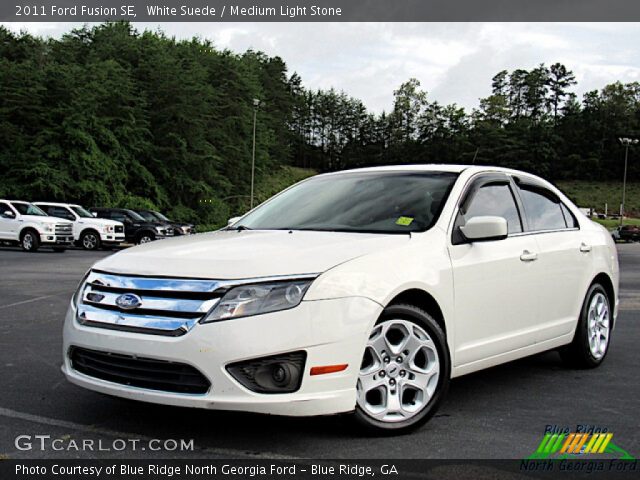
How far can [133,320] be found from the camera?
3986mm

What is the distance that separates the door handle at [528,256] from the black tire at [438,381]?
1.16 metres

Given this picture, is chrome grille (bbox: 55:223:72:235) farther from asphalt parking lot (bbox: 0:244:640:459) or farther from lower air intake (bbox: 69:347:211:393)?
lower air intake (bbox: 69:347:211:393)

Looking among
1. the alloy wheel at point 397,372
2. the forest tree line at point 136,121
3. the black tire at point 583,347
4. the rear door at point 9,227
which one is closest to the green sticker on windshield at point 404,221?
the alloy wheel at point 397,372

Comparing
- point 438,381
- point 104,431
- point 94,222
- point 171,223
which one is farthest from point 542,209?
point 171,223

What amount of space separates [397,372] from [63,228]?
81.0 feet

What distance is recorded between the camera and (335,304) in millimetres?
3943

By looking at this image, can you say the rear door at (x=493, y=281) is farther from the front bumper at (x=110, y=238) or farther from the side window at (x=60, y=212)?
the side window at (x=60, y=212)

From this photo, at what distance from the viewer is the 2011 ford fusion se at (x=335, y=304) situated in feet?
12.6

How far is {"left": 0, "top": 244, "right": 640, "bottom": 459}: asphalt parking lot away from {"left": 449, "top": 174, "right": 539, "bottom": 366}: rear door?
0.44m

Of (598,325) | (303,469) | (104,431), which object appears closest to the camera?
(303,469)

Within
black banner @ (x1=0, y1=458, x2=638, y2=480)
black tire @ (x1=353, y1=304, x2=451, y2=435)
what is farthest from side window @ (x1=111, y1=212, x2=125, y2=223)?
black banner @ (x1=0, y1=458, x2=638, y2=480)

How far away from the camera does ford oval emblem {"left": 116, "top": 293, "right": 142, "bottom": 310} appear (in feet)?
13.2

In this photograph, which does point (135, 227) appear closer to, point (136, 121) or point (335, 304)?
point (136, 121)

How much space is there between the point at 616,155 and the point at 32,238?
13080 cm
